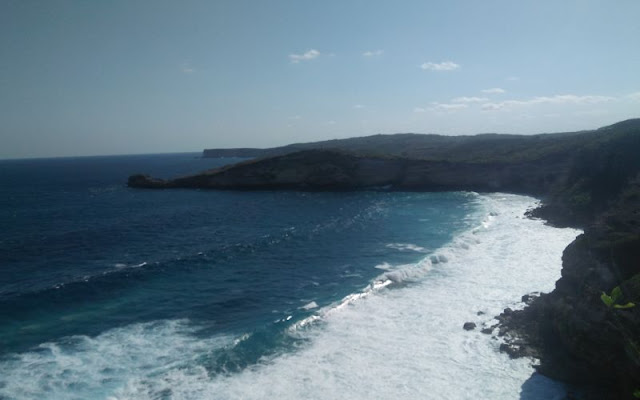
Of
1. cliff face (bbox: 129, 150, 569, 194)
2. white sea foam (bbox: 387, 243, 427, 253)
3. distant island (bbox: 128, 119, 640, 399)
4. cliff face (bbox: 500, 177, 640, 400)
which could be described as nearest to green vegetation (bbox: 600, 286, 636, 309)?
distant island (bbox: 128, 119, 640, 399)

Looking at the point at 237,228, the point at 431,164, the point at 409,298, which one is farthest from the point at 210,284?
the point at 431,164

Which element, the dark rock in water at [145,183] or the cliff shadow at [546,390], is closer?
the cliff shadow at [546,390]

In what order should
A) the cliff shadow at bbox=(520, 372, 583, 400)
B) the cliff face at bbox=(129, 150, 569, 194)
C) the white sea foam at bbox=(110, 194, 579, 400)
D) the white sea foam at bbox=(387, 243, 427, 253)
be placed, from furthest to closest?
1. the cliff face at bbox=(129, 150, 569, 194)
2. the white sea foam at bbox=(387, 243, 427, 253)
3. the white sea foam at bbox=(110, 194, 579, 400)
4. the cliff shadow at bbox=(520, 372, 583, 400)

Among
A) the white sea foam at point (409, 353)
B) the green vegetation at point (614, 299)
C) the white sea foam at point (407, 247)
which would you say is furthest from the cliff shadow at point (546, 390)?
the white sea foam at point (407, 247)

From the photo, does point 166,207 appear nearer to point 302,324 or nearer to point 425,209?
point 425,209

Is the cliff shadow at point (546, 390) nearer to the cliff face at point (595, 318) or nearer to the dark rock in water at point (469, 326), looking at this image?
the cliff face at point (595, 318)

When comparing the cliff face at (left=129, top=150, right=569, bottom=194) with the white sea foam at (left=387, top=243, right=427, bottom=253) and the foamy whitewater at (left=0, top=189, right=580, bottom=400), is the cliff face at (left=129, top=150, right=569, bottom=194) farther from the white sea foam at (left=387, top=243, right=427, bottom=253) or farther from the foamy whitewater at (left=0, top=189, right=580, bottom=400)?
the foamy whitewater at (left=0, top=189, right=580, bottom=400)
